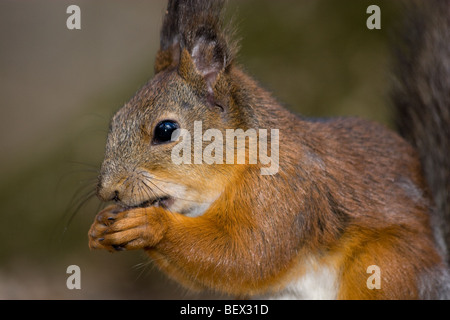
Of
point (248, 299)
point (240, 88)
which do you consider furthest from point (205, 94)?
point (248, 299)

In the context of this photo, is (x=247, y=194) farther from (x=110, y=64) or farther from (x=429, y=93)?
(x=110, y=64)

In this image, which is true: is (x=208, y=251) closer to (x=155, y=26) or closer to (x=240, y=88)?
(x=240, y=88)

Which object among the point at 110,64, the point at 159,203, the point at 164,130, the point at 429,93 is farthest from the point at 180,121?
the point at 110,64

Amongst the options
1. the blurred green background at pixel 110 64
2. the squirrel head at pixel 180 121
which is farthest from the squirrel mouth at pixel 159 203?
the blurred green background at pixel 110 64

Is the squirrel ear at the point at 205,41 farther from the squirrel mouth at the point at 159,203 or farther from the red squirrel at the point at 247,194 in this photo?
the squirrel mouth at the point at 159,203

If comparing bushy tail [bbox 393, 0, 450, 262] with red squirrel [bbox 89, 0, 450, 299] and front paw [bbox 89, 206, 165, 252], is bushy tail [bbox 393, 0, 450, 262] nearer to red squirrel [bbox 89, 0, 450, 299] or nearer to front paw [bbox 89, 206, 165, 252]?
red squirrel [bbox 89, 0, 450, 299]

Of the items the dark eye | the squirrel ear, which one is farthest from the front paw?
the squirrel ear
